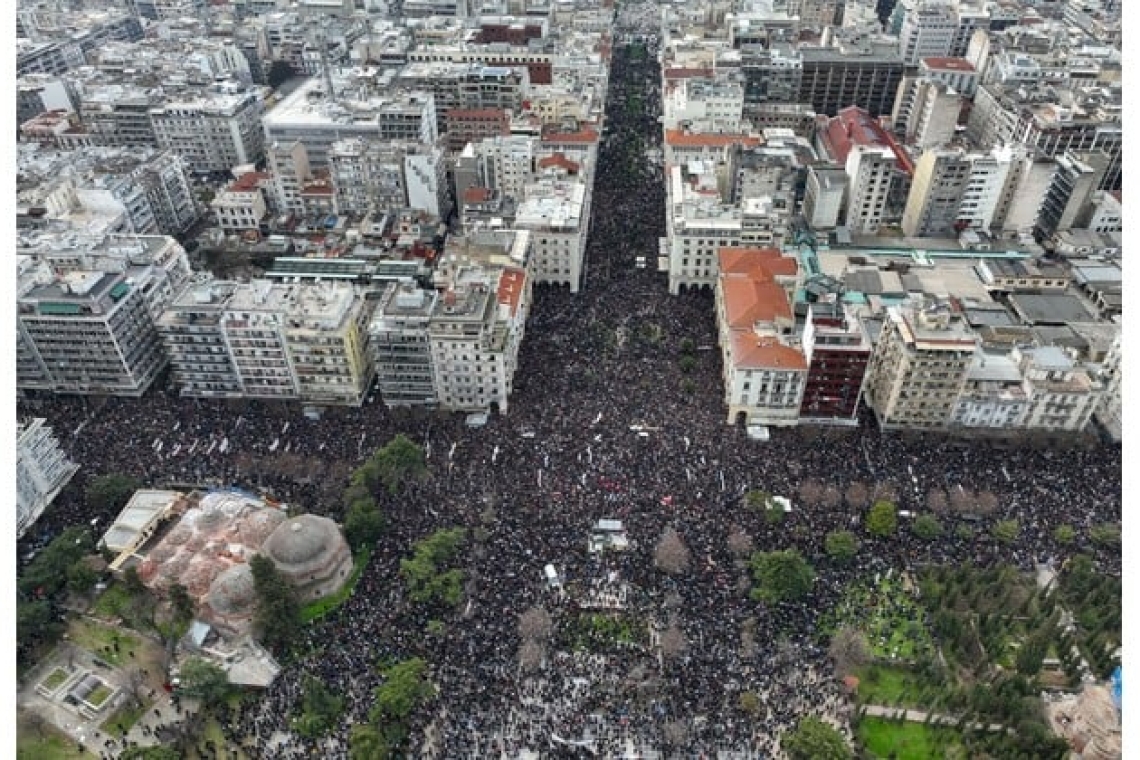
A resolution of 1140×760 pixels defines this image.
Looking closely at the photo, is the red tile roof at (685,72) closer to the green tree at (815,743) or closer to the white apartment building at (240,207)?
the white apartment building at (240,207)

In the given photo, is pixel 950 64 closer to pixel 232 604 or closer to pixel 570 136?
pixel 570 136

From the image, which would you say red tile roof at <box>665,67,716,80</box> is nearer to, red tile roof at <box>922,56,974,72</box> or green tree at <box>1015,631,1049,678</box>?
red tile roof at <box>922,56,974,72</box>

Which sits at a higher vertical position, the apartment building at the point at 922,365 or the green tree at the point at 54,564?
the apartment building at the point at 922,365

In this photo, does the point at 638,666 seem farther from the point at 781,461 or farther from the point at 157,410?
the point at 157,410

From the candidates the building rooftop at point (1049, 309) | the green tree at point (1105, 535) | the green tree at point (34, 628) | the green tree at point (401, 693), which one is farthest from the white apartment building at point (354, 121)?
the green tree at point (1105, 535)

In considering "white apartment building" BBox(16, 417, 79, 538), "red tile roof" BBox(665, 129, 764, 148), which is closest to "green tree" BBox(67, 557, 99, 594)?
"white apartment building" BBox(16, 417, 79, 538)

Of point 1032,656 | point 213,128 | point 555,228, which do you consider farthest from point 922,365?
point 213,128

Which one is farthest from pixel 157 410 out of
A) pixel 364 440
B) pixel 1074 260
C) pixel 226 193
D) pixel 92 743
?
pixel 1074 260
